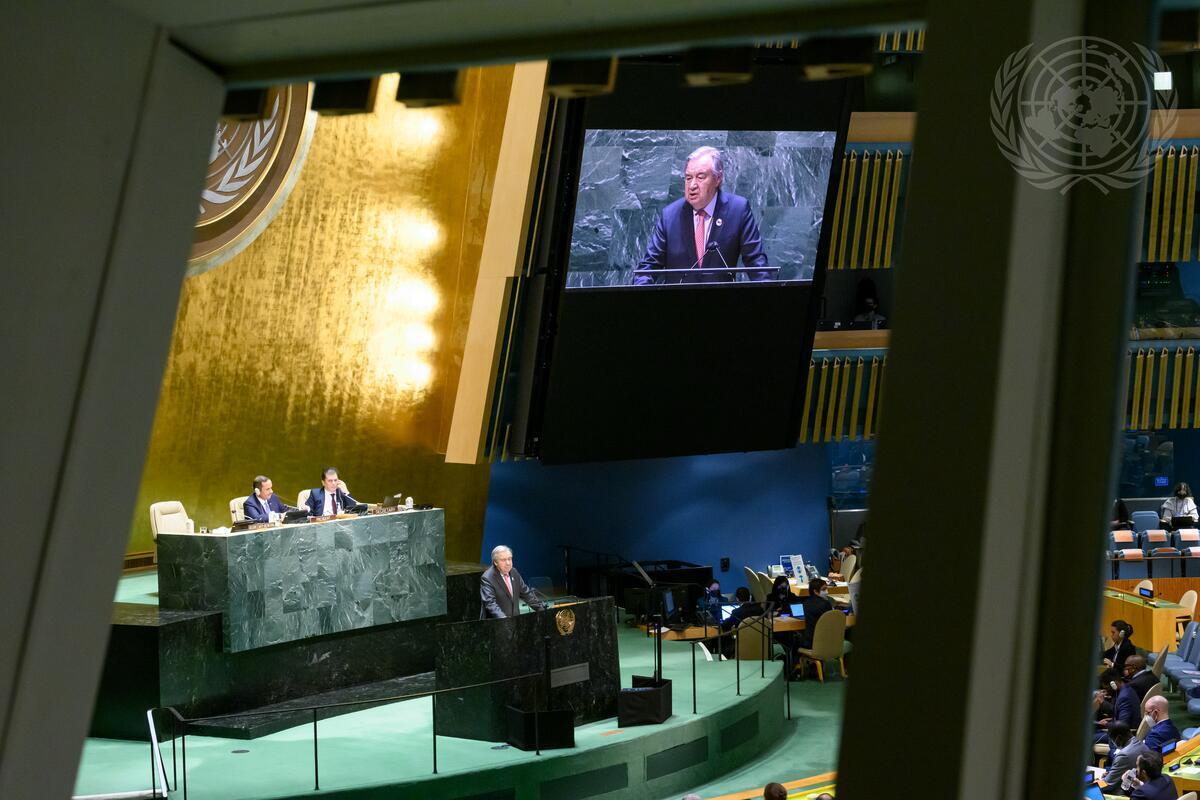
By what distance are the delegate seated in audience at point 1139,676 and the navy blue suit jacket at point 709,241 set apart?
5.19 m

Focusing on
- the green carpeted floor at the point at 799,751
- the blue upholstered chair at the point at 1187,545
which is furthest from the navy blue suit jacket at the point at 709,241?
the blue upholstered chair at the point at 1187,545

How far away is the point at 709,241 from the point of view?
1314 centimetres

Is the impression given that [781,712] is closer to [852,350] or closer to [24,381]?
[852,350]

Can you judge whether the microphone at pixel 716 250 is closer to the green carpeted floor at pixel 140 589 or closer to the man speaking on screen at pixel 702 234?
the man speaking on screen at pixel 702 234

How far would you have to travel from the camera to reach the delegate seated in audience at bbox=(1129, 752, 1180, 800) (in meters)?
7.65

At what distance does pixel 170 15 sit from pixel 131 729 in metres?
7.86

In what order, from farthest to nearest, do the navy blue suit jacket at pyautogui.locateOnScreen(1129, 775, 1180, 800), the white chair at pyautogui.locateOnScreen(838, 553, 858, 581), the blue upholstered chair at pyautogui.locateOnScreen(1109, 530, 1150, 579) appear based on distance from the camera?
the blue upholstered chair at pyautogui.locateOnScreen(1109, 530, 1150, 579)
the white chair at pyautogui.locateOnScreen(838, 553, 858, 581)
the navy blue suit jacket at pyautogui.locateOnScreen(1129, 775, 1180, 800)

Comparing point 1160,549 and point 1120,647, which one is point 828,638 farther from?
point 1160,549

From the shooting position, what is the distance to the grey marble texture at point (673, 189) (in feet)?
40.6

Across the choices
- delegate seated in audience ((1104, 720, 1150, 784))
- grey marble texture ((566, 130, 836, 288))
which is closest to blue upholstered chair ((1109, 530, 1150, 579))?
grey marble texture ((566, 130, 836, 288))

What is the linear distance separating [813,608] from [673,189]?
4.46 meters

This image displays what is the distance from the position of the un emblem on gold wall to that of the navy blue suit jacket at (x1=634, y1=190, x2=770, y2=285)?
11.6 ft

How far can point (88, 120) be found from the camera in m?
2.21

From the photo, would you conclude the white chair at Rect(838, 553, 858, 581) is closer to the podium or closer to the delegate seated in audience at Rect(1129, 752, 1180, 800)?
the podium
